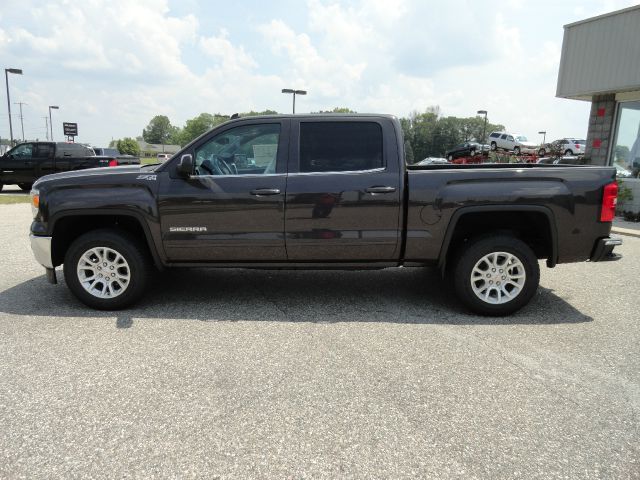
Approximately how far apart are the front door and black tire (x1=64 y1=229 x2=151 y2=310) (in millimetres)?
327

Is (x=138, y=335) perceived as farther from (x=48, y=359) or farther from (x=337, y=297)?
(x=337, y=297)

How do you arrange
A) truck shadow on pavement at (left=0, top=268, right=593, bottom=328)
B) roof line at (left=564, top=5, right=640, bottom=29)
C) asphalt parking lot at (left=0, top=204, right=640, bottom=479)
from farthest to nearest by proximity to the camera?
roof line at (left=564, top=5, right=640, bottom=29) < truck shadow on pavement at (left=0, top=268, right=593, bottom=328) < asphalt parking lot at (left=0, top=204, right=640, bottom=479)

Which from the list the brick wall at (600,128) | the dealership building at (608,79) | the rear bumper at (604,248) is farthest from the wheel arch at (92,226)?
the brick wall at (600,128)

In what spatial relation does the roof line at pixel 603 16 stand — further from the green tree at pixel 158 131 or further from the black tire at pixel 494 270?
the green tree at pixel 158 131

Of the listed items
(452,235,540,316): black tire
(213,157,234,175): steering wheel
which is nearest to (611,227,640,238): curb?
(452,235,540,316): black tire

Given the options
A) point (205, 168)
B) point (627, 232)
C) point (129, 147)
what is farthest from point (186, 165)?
point (129, 147)

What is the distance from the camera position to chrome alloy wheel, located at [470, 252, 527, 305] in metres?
4.43

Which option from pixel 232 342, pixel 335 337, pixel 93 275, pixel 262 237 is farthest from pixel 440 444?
pixel 93 275

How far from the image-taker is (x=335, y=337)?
13.0 feet

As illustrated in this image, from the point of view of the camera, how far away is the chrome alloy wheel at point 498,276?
443 cm

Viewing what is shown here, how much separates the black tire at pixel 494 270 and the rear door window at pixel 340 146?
124 centimetres

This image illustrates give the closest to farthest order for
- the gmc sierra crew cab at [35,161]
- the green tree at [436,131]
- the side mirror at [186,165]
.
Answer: the side mirror at [186,165]
the gmc sierra crew cab at [35,161]
the green tree at [436,131]

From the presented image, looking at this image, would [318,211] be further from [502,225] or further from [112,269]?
[112,269]

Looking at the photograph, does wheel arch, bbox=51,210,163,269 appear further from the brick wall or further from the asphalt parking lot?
the brick wall
